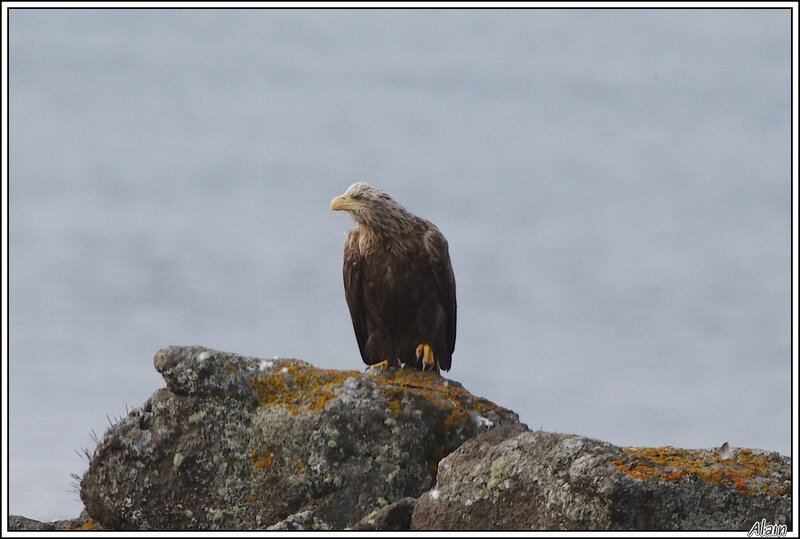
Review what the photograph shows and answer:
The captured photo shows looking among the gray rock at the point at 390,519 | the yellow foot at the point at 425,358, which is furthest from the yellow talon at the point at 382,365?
the gray rock at the point at 390,519

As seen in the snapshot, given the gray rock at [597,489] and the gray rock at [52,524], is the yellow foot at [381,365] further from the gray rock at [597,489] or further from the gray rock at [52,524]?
the gray rock at [597,489]

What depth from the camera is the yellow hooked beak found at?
30.7 ft

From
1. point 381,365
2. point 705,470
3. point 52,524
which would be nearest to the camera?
point 705,470

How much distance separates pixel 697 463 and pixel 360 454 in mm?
2098

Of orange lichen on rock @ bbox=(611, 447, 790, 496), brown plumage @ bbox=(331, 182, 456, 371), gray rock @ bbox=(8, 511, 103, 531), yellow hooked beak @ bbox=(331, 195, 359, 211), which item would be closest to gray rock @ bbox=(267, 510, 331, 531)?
gray rock @ bbox=(8, 511, 103, 531)

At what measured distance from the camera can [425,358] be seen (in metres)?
9.14

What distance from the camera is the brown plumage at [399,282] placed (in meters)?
9.13

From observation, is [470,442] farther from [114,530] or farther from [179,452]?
[114,530]

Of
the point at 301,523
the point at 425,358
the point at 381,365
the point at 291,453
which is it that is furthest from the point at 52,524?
the point at 425,358

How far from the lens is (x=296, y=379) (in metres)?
6.61

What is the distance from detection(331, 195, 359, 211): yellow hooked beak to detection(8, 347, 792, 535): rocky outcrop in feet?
9.43

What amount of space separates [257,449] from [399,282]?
10.5ft

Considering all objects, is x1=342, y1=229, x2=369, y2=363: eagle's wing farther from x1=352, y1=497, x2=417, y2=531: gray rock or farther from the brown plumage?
x1=352, y1=497, x2=417, y2=531: gray rock

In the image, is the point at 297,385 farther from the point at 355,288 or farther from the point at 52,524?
the point at 355,288
